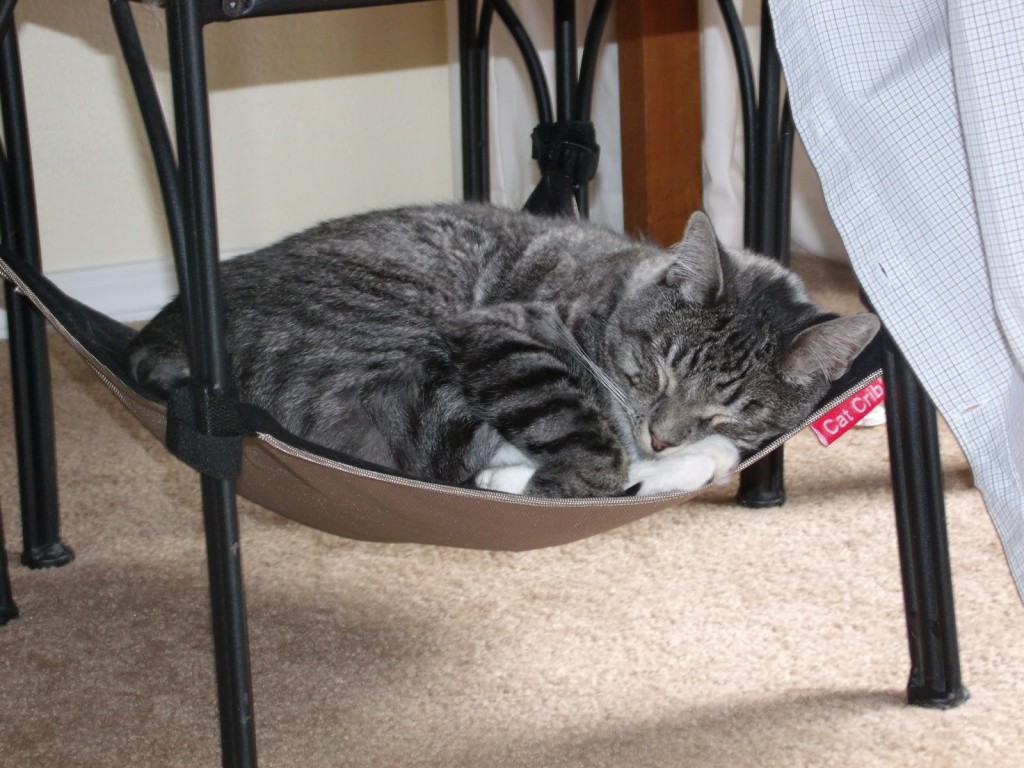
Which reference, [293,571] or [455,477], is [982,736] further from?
[293,571]

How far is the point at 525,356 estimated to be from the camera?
1293 millimetres

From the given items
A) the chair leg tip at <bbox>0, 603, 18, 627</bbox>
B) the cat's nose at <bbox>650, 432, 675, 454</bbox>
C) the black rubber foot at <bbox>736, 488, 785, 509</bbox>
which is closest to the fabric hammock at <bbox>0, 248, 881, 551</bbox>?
the cat's nose at <bbox>650, 432, 675, 454</bbox>

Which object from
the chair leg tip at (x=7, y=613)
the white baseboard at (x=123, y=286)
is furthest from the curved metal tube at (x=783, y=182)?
the white baseboard at (x=123, y=286)

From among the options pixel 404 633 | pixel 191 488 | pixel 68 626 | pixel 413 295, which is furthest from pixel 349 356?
pixel 191 488

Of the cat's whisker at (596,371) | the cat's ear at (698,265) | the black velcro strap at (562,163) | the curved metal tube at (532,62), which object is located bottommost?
the cat's whisker at (596,371)

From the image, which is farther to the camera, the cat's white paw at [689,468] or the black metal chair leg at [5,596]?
the black metal chair leg at [5,596]

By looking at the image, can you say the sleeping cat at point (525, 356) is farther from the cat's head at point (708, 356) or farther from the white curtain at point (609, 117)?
the white curtain at point (609, 117)

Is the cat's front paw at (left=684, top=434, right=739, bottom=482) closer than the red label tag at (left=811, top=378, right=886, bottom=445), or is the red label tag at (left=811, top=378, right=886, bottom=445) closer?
the cat's front paw at (left=684, top=434, right=739, bottom=482)

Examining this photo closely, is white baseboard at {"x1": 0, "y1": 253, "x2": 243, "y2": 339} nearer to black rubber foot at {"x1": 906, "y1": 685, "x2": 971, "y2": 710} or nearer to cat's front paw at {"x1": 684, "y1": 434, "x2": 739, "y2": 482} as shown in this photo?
cat's front paw at {"x1": 684, "y1": 434, "x2": 739, "y2": 482}

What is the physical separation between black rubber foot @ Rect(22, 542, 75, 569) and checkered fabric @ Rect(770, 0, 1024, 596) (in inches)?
46.2

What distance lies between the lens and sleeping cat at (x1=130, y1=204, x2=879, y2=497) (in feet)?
4.16

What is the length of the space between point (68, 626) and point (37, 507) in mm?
216

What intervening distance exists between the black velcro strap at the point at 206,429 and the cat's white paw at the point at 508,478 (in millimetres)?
322

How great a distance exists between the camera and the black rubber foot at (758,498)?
71.0 inches
